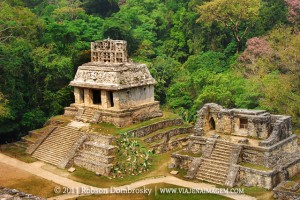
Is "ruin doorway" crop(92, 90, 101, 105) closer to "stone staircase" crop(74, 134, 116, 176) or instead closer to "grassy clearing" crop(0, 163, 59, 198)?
"stone staircase" crop(74, 134, 116, 176)

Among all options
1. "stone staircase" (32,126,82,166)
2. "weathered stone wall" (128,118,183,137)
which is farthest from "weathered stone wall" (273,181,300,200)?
"stone staircase" (32,126,82,166)

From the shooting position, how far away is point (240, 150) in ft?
78.2

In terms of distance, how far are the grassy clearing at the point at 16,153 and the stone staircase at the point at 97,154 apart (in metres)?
3.32

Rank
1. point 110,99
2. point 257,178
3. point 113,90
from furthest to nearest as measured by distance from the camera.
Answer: point 110,99 < point 113,90 < point 257,178

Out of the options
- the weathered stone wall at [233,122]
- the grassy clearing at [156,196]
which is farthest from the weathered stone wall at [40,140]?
the weathered stone wall at [233,122]

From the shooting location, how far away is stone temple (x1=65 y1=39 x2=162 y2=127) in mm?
29281

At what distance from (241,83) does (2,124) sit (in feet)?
60.9

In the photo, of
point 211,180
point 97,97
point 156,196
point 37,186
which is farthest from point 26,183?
point 97,97

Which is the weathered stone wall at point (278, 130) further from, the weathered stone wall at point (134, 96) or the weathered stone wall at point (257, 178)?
the weathered stone wall at point (134, 96)

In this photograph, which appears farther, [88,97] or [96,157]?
[88,97]

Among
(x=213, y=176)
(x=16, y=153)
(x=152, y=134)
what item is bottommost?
(x=16, y=153)

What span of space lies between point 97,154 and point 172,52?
28638 mm

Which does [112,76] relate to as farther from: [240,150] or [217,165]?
[240,150]

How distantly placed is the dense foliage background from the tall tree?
10cm
